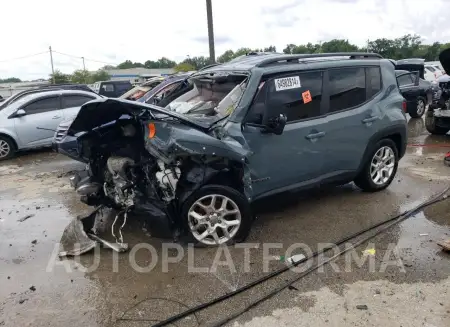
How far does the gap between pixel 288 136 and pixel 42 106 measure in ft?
25.9

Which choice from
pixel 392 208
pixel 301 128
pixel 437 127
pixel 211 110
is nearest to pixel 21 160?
pixel 211 110

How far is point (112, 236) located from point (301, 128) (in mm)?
2461

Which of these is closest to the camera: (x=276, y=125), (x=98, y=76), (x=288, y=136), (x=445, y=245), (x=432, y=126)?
(x=445, y=245)

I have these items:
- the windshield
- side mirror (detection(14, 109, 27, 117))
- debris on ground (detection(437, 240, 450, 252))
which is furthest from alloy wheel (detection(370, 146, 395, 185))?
side mirror (detection(14, 109, 27, 117))

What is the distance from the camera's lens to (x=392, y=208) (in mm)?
5180

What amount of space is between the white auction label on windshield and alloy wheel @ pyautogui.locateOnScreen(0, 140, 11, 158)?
7.83 meters

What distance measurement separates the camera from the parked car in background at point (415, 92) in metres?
12.7

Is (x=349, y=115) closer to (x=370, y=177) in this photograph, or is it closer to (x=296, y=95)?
(x=296, y=95)

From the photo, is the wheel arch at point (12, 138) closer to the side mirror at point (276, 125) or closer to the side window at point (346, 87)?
the side mirror at point (276, 125)

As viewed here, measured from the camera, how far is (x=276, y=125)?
4.19 metres

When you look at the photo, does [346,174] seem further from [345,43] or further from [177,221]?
[345,43]

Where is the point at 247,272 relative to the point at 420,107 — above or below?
below

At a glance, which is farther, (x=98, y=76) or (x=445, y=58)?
(x=98, y=76)

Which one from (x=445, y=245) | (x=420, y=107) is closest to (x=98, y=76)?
(x=420, y=107)
